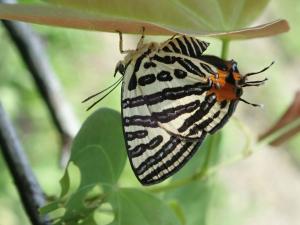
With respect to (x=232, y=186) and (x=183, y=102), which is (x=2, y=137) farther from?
(x=232, y=186)

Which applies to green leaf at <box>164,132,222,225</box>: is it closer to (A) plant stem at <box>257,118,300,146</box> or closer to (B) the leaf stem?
(A) plant stem at <box>257,118,300,146</box>

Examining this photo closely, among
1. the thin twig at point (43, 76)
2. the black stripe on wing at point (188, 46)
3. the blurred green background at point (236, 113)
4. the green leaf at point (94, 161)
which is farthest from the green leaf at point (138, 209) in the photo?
the blurred green background at point (236, 113)

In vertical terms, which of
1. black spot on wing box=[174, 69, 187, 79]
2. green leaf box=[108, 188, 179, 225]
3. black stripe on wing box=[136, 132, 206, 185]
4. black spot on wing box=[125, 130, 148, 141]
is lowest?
green leaf box=[108, 188, 179, 225]

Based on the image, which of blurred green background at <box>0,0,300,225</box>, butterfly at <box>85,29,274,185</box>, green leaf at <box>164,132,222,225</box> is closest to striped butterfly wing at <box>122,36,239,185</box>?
butterfly at <box>85,29,274,185</box>

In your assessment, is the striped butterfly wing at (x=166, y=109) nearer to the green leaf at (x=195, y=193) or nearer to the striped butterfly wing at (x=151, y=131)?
the striped butterfly wing at (x=151, y=131)

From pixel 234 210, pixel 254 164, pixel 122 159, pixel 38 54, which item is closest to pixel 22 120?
pixel 234 210

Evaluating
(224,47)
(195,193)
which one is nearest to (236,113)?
(195,193)
